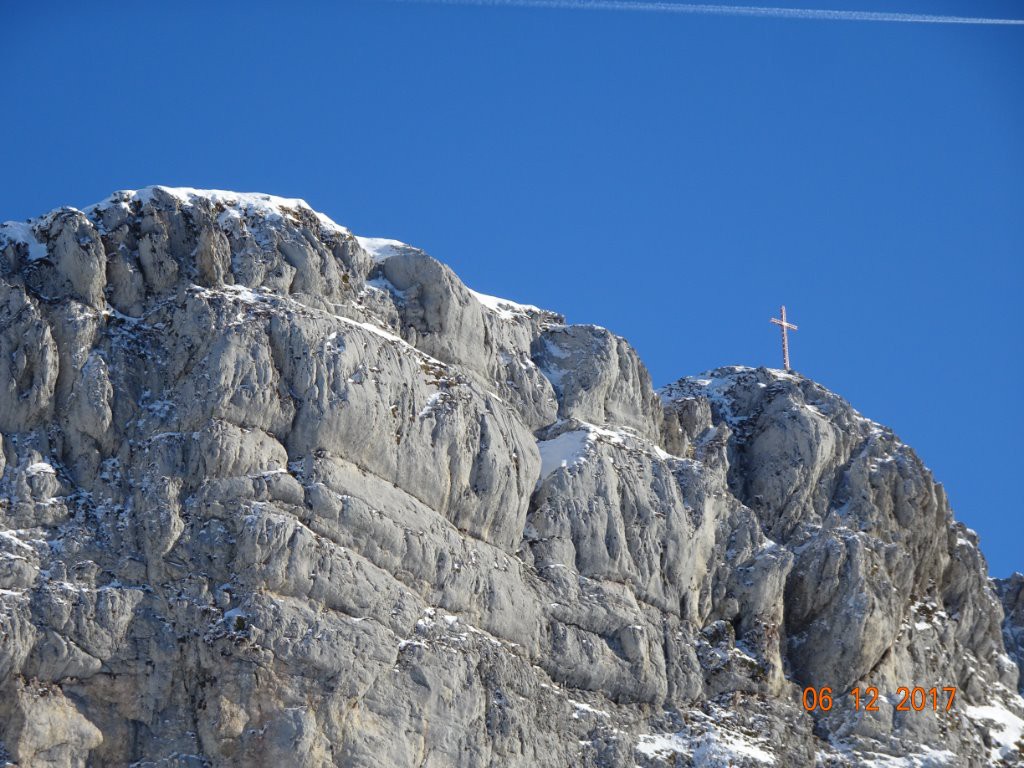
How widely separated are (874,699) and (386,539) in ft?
96.9

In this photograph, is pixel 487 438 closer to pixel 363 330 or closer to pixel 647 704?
pixel 363 330

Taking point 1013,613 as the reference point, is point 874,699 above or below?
below

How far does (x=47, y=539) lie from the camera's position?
259ft

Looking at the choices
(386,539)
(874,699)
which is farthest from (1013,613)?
(386,539)

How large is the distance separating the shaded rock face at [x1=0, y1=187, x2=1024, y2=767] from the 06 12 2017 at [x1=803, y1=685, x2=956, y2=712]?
1.69 feet

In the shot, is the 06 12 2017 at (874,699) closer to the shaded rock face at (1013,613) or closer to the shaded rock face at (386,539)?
the shaded rock face at (386,539)

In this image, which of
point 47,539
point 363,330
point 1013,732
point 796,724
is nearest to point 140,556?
point 47,539

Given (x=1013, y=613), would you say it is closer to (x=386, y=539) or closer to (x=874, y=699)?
(x=874, y=699)

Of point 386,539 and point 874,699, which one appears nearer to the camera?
point 386,539

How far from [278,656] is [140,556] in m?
7.21

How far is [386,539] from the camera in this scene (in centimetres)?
8306

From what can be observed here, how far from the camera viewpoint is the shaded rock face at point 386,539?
7744 cm

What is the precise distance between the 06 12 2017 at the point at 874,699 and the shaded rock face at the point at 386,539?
0.51m

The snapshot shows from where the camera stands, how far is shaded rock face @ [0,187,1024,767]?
7744 cm
